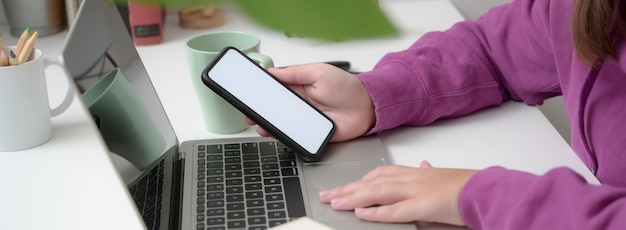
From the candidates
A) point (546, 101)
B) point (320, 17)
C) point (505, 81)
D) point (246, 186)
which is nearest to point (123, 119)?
point (246, 186)

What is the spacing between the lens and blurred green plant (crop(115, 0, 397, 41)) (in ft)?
0.55

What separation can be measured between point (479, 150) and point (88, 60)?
389 mm

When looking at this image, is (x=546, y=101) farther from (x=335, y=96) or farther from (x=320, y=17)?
(x=320, y=17)

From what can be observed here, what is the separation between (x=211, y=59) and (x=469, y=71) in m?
0.29

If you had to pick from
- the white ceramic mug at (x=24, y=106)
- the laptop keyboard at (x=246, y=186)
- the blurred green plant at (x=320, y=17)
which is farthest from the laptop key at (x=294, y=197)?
the blurred green plant at (x=320, y=17)

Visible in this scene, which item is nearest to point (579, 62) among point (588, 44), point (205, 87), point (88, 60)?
point (588, 44)

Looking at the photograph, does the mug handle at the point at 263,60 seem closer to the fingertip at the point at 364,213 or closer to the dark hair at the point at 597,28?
the fingertip at the point at 364,213

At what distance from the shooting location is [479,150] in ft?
2.18

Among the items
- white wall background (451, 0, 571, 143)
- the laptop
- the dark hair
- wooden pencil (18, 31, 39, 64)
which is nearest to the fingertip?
the laptop

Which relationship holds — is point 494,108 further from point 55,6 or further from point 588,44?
point 55,6

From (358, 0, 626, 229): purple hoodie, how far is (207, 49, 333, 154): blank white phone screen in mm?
80

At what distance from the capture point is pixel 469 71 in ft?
2.48

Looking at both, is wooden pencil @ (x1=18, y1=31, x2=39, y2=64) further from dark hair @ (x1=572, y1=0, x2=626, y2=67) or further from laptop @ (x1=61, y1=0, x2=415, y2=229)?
dark hair @ (x1=572, y1=0, x2=626, y2=67)

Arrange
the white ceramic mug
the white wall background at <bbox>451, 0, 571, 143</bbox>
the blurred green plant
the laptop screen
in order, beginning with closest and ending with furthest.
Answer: the blurred green plant, the laptop screen, the white ceramic mug, the white wall background at <bbox>451, 0, 571, 143</bbox>
